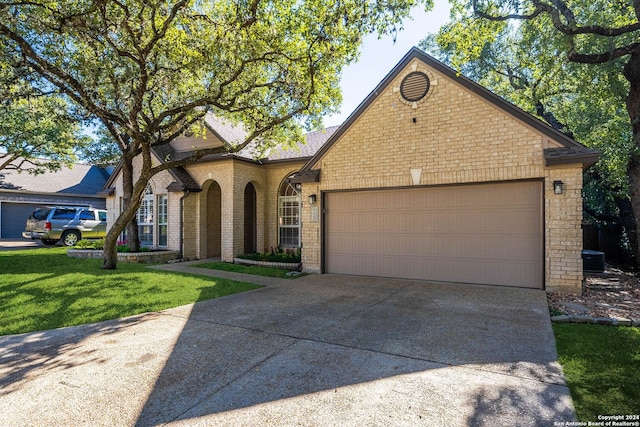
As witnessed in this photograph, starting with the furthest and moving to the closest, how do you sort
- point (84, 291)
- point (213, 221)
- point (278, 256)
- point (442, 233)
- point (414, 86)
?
point (213, 221) < point (278, 256) < point (414, 86) < point (442, 233) < point (84, 291)

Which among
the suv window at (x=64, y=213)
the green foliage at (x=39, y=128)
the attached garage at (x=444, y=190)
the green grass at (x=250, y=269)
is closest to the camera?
the attached garage at (x=444, y=190)

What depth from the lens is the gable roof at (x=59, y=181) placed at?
22.7 meters

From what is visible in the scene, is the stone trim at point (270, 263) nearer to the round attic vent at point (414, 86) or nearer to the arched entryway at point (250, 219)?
the arched entryway at point (250, 219)

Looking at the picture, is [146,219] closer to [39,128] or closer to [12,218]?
[39,128]

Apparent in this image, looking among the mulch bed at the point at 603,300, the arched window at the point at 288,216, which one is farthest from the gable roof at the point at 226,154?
the mulch bed at the point at 603,300

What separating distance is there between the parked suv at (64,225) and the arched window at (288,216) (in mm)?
10808

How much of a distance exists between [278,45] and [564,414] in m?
8.95

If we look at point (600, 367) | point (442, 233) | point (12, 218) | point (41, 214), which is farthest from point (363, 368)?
point (12, 218)

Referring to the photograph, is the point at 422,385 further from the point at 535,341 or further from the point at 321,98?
the point at 321,98

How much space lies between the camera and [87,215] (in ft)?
60.4

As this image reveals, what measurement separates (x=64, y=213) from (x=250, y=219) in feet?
32.3

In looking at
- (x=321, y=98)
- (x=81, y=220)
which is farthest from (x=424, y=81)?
(x=81, y=220)

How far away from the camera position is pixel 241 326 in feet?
17.7

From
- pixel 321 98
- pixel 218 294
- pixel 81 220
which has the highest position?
pixel 321 98
